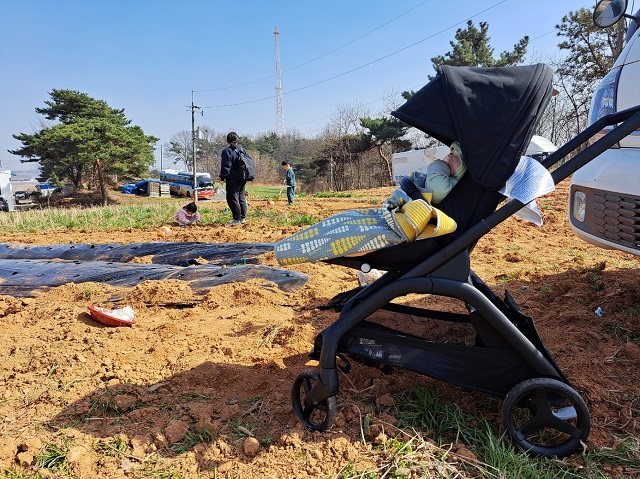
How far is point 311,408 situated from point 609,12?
137 inches

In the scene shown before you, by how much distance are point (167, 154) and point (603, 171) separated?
69630mm

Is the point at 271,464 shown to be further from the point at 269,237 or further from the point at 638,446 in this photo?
the point at 269,237

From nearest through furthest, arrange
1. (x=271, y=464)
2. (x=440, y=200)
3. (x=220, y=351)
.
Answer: (x=271, y=464) < (x=440, y=200) < (x=220, y=351)

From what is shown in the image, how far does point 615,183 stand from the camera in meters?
2.29

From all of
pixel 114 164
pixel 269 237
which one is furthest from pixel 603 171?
pixel 114 164

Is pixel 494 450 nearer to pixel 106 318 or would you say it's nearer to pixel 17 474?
pixel 17 474

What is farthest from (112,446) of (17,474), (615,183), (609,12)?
(609,12)

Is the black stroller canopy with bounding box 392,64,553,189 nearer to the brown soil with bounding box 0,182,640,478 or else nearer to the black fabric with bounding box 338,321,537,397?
the black fabric with bounding box 338,321,537,397

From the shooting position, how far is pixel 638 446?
5.74 feet

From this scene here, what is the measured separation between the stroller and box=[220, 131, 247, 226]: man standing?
7.36m

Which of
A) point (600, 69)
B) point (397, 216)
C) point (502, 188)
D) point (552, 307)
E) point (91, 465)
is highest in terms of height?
point (600, 69)

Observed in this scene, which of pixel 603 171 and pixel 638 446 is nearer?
pixel 638 446

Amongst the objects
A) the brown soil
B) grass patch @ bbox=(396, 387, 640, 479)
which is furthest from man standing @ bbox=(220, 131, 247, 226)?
grass patch @ bbox=(396, 387, 640, 479)

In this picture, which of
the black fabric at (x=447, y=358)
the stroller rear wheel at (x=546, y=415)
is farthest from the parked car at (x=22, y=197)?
the stroller rear wheel at (x=546, y=415)
